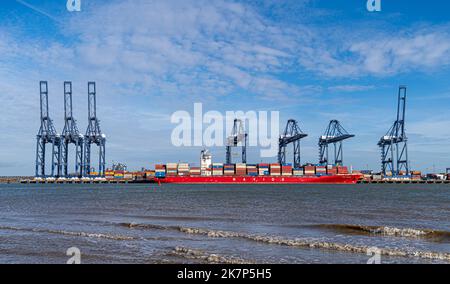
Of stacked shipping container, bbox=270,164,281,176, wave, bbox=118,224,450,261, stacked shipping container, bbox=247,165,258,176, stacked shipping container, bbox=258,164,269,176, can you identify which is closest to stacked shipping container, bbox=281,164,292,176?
stacked shipping container, bbox=270,164,281,176

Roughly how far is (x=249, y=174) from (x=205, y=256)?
3728 inches

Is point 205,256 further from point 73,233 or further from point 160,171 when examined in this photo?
point 160,171

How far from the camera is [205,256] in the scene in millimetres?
11586

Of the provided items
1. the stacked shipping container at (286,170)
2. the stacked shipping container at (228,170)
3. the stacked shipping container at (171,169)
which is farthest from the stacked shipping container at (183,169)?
the stacked shipping container at (286,170)

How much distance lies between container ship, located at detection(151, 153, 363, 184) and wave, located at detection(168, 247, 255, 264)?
3540 inches

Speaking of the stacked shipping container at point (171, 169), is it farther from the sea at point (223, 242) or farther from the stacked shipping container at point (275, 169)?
the sea at point (223, 242)

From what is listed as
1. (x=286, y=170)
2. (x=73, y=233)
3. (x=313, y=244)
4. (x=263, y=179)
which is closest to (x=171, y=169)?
(x=263, y=179)

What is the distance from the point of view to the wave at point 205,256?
36.0 feet

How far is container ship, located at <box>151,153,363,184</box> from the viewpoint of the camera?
10481cm

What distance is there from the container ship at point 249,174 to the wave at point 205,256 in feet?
295

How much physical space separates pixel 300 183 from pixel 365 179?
2926 cm
